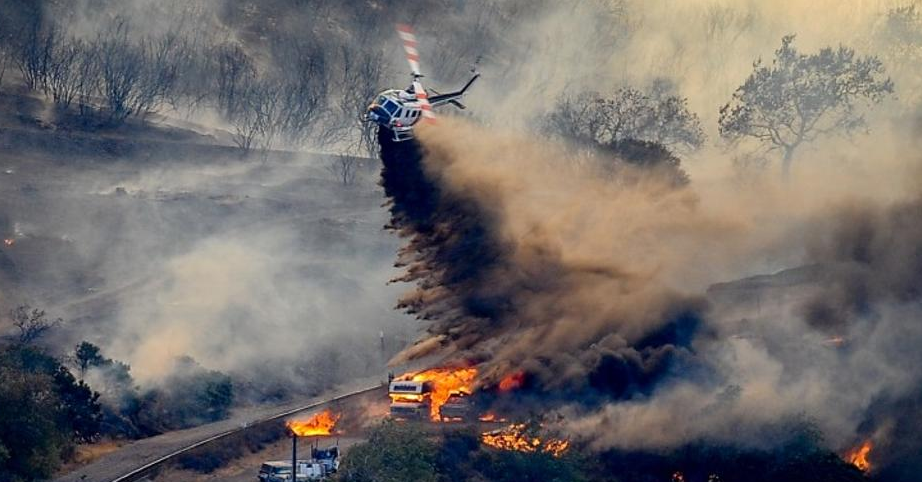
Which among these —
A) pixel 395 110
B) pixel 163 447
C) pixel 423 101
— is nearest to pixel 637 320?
pixel 423 101

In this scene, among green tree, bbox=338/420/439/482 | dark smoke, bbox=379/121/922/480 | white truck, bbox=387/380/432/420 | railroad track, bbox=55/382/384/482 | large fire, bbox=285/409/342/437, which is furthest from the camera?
large fire, bbox=285/409/342/437

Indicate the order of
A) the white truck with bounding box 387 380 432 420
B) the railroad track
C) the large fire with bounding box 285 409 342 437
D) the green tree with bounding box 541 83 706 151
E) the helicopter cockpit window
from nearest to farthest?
1. the railroad track
2. the helicopter cockpit window
3. the white truck with bounding box 387 380 432 420
4. the large fire with bounding box 285 409 342 437
5. the green tree with bounding box 541 83 706 151

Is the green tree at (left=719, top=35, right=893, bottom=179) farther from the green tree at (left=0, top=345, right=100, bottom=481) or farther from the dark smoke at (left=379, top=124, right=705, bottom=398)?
the green tree at (left=0, top=345, right=100, bottom=481)

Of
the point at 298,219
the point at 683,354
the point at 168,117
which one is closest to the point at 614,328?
the point at 683,354

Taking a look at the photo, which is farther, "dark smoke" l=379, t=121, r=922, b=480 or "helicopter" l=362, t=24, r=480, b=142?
"dark smoke" l=379, t=121, r=922, b=480

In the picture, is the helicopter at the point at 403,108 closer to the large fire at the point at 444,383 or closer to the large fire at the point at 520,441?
the large fire at the point at 444,383

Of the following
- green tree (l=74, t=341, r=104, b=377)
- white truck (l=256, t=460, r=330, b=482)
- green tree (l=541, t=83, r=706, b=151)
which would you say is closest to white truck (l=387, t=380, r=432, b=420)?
white truck (l=256, t=460, r=330, b=482)
